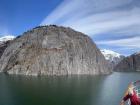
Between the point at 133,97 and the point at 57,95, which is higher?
the point at 133,97

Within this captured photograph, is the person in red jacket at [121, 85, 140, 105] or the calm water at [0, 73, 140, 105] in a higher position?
the person in red jacket at [121, 85, 140, 105]

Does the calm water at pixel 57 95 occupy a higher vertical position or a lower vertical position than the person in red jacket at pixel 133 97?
lower

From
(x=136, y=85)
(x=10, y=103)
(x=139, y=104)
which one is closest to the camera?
(x=139, y=104)

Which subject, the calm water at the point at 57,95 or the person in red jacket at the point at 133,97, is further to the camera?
the calm water at the point at 57,95

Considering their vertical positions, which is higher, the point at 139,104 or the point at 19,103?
the point at 139,104

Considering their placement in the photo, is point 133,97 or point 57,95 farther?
point 57,95

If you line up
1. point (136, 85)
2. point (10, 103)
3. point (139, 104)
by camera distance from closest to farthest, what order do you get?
point (139, 104)
point (136, 85)
point (10, 103)

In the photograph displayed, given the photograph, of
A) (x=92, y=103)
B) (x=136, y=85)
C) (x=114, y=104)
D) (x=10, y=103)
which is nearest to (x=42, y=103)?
(x=10, y=103)

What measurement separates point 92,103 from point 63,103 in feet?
26.3

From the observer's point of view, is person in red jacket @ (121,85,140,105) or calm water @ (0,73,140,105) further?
calm water @ (0,73,140,105)

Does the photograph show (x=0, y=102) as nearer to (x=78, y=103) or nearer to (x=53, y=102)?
(x=53, y=102)

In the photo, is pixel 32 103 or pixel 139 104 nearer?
pixel 139 104

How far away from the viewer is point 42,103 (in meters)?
66.6

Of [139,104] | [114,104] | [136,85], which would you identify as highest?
[136,85]
